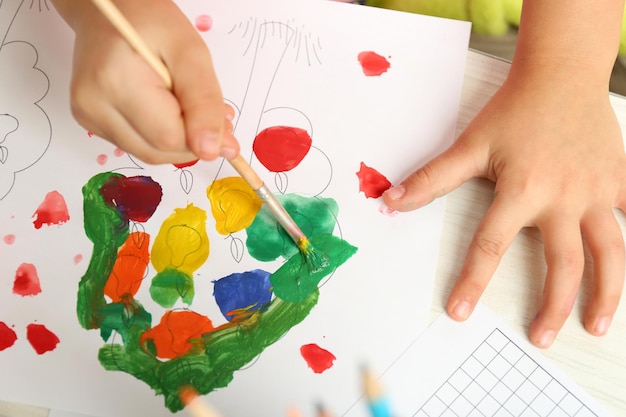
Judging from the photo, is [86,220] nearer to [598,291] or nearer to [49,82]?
[49,82]

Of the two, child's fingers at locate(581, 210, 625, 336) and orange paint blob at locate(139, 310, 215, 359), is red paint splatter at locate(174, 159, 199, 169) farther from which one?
child's fingers at locate(581, 210, 625, 336)

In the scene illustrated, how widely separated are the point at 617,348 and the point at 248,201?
378 mm

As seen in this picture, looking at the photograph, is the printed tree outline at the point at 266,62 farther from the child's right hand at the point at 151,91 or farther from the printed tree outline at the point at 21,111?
the printed tree outline at the point at 21,111

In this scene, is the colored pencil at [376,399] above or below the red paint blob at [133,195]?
below

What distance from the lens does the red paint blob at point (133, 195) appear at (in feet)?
1.95

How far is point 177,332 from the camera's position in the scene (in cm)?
56

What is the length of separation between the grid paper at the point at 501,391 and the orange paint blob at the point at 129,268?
0.97 feet

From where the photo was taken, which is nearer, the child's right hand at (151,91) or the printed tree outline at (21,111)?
the child's right hand at (151,91)

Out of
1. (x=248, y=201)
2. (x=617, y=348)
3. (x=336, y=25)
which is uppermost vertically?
(x=336, y=25)

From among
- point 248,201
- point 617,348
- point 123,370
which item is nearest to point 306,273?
point 248,201

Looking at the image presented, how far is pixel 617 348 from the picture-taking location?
0.55 metres

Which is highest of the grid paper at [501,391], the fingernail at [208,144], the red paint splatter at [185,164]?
the fingernail at [208,144]

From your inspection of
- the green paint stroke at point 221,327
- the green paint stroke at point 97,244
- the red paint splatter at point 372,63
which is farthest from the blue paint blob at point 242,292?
the red paint splatter at point 372,63

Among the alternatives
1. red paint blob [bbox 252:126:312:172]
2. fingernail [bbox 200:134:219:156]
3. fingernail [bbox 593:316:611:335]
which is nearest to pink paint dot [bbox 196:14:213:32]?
red paint blob [bbox 252:126:312:172]
